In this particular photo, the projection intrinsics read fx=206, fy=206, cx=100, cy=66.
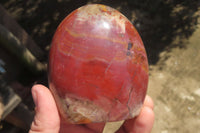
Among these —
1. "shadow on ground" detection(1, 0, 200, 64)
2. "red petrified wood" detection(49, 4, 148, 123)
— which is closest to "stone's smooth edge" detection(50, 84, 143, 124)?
"red petrified wood" detection(49, 4, 148, 123)

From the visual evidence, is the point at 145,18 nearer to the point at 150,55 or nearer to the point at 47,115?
the point at 150,55

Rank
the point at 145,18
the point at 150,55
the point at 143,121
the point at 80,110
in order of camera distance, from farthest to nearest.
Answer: the point at 145,18 → the point at 150,55 → the point at 143,121 → the point at 80,110

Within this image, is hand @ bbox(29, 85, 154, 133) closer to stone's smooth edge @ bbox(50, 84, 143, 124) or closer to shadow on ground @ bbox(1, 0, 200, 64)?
stone's smooth edge @ bbox(50, 84, 143, 124)

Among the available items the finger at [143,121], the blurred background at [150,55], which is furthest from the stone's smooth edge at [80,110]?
the blurred background at [150,55]

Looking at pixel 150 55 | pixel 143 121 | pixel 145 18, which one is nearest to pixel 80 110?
pixel 143 121

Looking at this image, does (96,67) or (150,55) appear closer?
(96,67)

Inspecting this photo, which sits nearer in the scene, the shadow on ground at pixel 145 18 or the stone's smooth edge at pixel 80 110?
the stone's smooth edge at pixel 80 110

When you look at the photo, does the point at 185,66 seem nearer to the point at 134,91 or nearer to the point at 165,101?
the point at 165,101

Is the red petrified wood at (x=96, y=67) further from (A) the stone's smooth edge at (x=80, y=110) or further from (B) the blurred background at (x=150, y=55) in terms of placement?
(B) the blurred background at (x=150, y=55)
